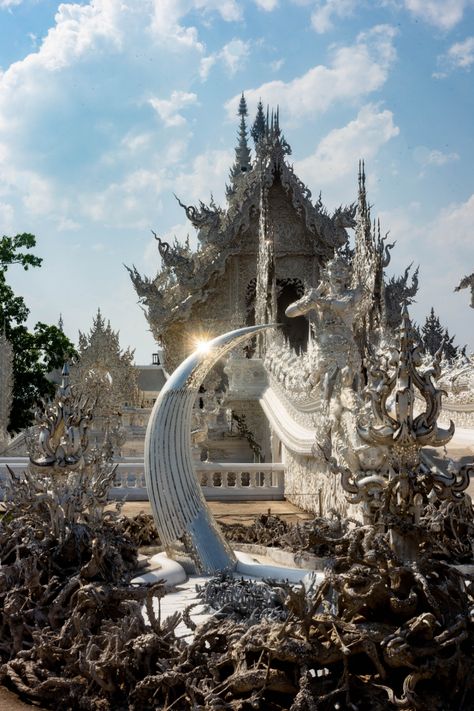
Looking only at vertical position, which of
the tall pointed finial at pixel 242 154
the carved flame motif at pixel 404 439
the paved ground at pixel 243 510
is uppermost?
the tall pointed finial at pixel 242 154

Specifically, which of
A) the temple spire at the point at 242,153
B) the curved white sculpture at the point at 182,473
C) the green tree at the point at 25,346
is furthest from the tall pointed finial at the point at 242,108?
the curved white sculpture at the point at 182,473

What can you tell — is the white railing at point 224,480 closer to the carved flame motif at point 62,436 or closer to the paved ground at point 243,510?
the paved ground at point 243,510

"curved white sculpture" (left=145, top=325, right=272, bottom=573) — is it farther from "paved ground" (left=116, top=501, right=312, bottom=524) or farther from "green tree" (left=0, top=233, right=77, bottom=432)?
"green tree" (left=0, top=233, right=77, bottom=432)

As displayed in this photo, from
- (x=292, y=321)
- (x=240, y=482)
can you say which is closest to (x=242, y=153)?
(x=292, y=321)

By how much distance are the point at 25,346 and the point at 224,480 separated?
10.5 meters

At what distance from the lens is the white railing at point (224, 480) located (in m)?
11.9

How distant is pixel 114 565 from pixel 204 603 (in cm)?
57

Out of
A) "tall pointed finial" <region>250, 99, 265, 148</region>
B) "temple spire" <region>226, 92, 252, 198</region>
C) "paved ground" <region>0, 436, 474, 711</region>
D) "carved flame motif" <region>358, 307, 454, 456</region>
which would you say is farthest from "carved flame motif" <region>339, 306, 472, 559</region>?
"tall pointed finial" <region>250, 99, 265, 148</region>

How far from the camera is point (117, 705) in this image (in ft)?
12.3

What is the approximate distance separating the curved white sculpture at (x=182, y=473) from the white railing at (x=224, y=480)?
5.02m

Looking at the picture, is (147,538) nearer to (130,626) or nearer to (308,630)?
(130,626)

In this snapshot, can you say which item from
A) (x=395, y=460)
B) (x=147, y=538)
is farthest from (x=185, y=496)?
(x=395, y=460)

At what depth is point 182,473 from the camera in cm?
647

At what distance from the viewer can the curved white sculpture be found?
6.12 metres
